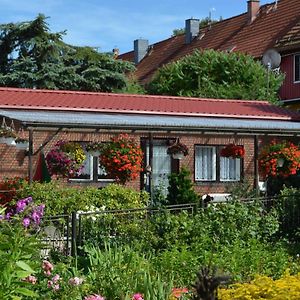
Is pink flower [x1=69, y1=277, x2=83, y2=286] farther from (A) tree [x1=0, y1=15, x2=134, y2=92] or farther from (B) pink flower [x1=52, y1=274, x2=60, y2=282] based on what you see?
(A) tree [x1=0, y1=15, x2=134, y2=92]

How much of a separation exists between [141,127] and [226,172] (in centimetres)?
771

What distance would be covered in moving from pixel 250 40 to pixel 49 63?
39.2 ft

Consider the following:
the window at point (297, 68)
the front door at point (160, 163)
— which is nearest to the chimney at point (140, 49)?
the window at point (297, 68)

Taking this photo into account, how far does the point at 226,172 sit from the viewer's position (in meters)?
24.7

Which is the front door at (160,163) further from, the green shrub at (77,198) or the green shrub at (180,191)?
the green shrub at (77,198)

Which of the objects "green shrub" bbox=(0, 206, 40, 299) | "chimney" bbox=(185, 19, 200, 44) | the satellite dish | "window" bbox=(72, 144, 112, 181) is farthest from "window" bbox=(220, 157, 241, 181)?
"chimney" bbox=(185, 19, 200, 44)

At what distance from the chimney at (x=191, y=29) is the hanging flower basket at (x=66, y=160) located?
31366 mm

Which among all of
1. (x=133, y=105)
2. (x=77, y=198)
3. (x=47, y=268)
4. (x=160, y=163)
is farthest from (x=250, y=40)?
(x=47, y=268)

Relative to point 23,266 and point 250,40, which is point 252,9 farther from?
point 23,266

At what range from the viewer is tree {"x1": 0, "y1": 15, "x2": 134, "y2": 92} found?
33344 millimetres

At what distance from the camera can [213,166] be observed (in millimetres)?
24328

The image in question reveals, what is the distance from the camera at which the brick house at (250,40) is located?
117 ft

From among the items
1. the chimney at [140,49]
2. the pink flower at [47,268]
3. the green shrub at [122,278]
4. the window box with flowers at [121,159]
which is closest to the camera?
the pink flower at [47,268]

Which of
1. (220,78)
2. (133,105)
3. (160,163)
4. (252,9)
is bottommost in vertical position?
(160,163)
